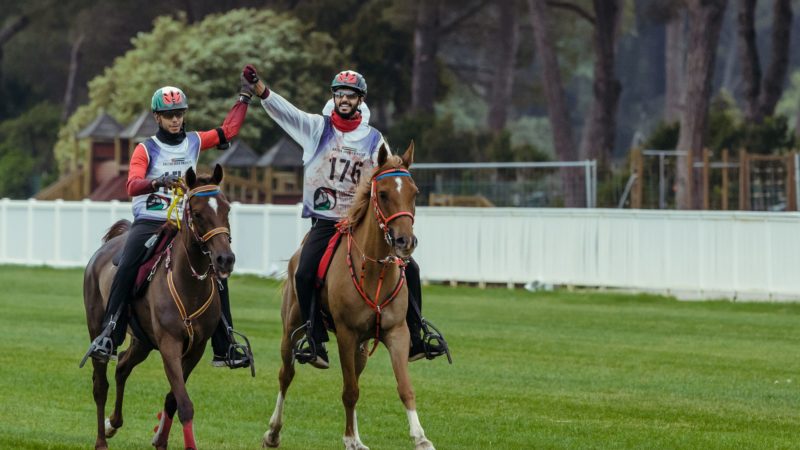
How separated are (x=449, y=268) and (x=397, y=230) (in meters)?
21.9

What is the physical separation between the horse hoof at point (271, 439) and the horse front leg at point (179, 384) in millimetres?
1210

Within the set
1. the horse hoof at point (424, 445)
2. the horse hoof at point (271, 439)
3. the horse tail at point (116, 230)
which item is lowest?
the horse hoof at point (271, 439)

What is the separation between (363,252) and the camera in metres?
11.1

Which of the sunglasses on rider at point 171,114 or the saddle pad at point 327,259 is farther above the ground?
the sunglasses on rider at point 171,114

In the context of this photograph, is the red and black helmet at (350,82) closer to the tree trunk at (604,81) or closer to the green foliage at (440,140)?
the tree trunk at (604,81)

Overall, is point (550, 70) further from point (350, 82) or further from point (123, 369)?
point (123, 369)

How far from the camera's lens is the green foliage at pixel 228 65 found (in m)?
53.8

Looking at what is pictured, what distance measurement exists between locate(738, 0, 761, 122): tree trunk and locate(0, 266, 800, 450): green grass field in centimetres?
2148

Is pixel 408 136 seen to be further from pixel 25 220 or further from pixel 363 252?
pixel 363 252

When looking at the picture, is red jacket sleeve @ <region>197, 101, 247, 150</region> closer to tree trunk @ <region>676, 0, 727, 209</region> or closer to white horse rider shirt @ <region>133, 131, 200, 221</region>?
white horse rider shirt @ <region>133, 131, 200, 221</region>

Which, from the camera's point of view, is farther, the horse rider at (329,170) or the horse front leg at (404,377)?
the horse rider at (329,170)

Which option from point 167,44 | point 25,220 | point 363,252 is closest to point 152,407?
point 363,252

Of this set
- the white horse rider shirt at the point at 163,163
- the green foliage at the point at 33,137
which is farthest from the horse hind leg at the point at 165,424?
the green foliage at the point at 33,137

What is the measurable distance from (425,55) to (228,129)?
45049 millimetres
